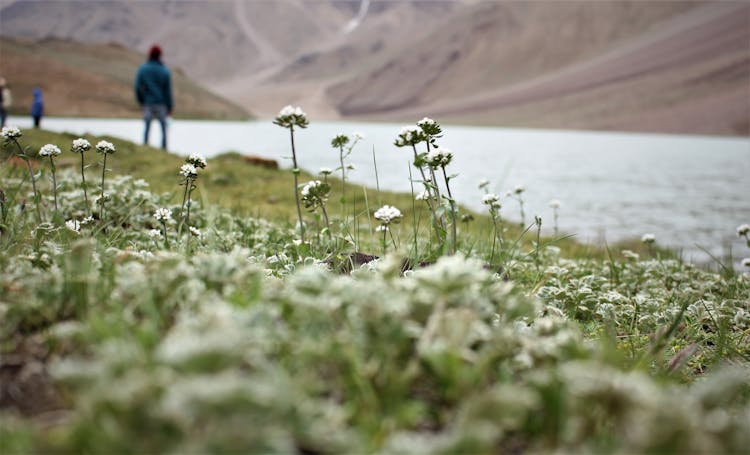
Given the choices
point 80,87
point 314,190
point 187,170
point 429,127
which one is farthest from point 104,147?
point 80,87


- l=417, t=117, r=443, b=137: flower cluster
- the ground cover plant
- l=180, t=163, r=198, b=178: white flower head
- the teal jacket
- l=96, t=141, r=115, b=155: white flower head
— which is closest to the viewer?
the ground cover plant

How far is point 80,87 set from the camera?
349 feet

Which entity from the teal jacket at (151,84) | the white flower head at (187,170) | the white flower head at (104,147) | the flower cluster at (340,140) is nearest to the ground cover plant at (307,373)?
the white flower head at (187,170)

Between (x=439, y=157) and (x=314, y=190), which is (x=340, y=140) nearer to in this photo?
(x=314, y=190)

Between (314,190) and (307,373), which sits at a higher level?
(314,190)

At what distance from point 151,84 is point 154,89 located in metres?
0.15

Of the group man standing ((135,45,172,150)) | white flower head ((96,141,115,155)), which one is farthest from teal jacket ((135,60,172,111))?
white flower head ((96,141,115,155))

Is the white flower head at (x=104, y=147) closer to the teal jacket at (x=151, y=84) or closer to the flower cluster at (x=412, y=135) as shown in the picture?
the flower cluster at (x=412, y=135)

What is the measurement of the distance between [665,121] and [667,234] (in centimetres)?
12879

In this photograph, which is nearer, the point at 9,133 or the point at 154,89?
the point at 9,133

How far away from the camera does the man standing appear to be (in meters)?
15.0

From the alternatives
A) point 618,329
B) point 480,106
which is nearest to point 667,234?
point 618,329

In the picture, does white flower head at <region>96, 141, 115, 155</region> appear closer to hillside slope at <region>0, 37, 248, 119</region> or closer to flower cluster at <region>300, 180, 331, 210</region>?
flower cluster at <region>300, 180, 331, 210</region>

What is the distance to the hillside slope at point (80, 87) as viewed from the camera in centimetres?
9944
